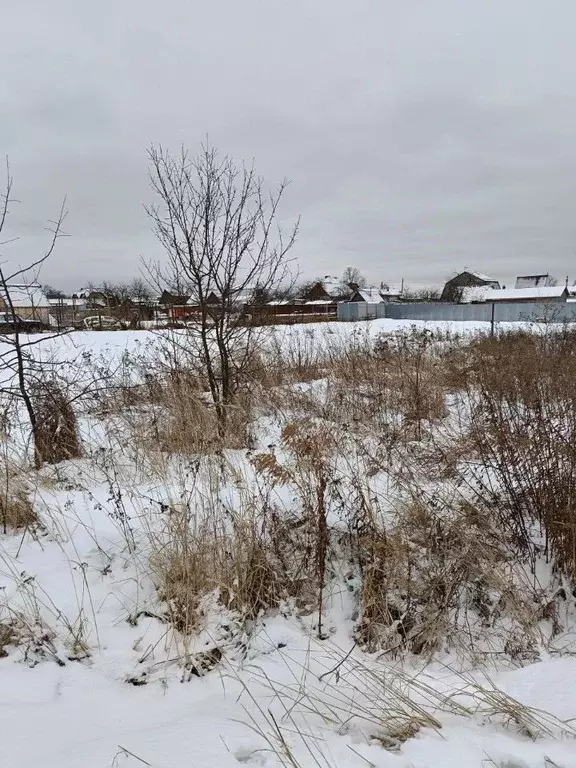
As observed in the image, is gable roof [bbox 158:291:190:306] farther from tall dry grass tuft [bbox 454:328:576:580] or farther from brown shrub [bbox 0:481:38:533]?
tall dry grass tuft [bbox 454:328:576:580]

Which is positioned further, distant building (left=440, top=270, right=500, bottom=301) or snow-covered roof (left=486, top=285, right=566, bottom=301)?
distant building (left=440, top=270, right=500, bottom=301)

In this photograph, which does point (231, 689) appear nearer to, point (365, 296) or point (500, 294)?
Result: point (500, 294)

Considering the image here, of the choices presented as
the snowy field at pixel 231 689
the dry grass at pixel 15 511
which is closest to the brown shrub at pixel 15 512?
the dry grass at pixel 15 511

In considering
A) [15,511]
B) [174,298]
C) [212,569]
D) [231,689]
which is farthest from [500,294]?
[231,689]

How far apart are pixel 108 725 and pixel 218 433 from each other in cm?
253

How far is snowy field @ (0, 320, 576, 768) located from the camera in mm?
1459

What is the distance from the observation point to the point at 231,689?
178cm

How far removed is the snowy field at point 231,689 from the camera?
1459 mm

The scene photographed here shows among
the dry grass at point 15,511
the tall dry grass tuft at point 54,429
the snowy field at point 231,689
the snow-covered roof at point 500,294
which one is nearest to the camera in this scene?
the snowy field at point 231,689

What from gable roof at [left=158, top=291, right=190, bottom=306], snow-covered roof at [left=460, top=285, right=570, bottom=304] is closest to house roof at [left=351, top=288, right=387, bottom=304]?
snow-covered roof at [left=460, top=285, right=570, bottom=304]

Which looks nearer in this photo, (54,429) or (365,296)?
(54,429)

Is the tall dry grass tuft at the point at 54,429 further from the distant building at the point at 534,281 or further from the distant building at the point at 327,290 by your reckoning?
the distant building at the point at 534,281

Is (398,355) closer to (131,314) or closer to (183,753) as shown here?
(183,753)

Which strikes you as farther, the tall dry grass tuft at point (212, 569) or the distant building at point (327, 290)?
the distant building at point (327, 290)
